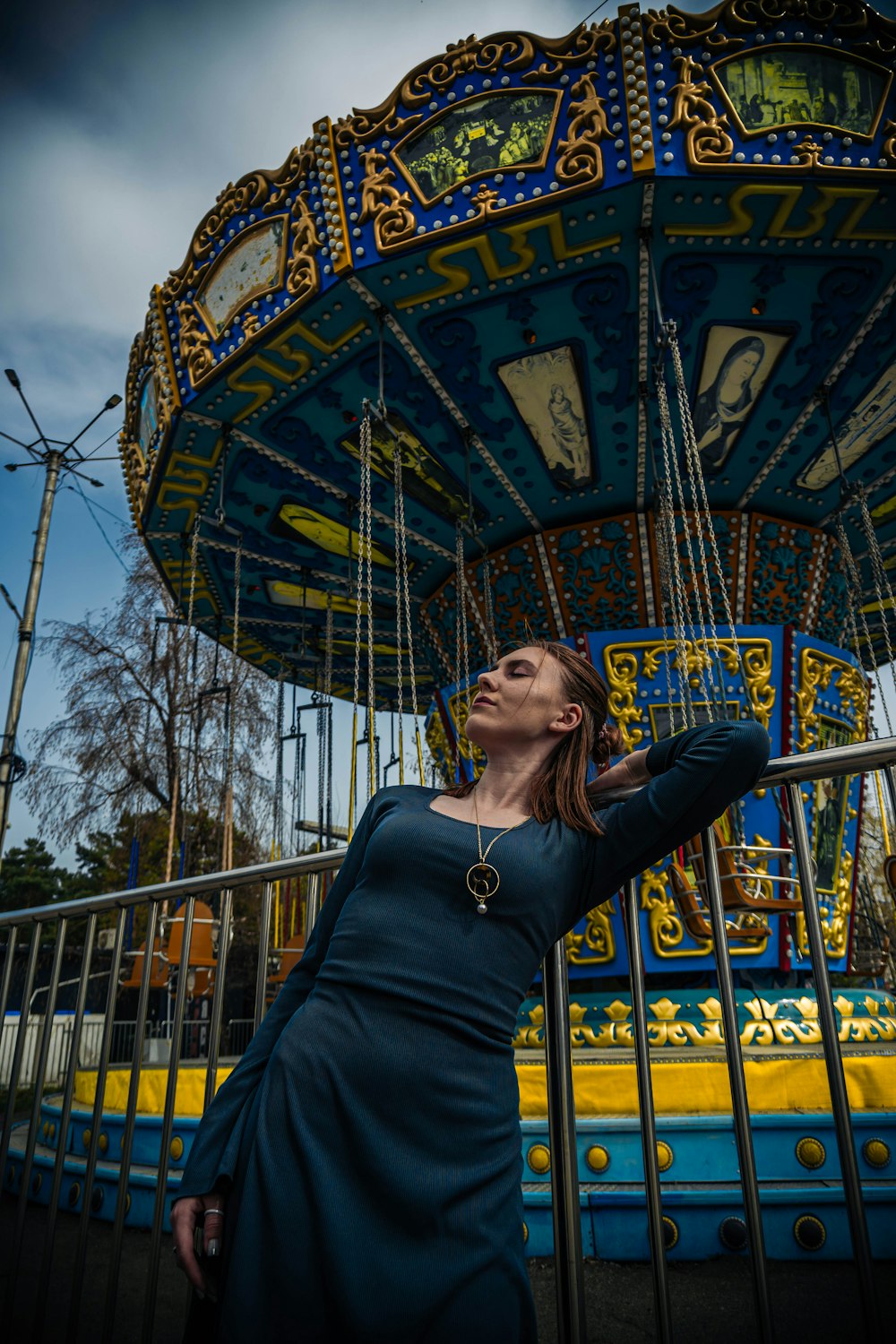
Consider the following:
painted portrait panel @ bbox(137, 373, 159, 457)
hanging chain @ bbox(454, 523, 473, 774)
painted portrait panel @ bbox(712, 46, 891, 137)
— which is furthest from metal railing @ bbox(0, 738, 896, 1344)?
painted portrait panel @ bbox(137, 373, 159, 457)

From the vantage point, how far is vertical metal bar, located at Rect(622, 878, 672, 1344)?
146cm

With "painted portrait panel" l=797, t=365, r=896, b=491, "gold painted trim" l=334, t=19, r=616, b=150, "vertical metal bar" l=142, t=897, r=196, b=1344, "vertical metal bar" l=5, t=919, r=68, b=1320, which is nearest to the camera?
"vertical metal bar" l=142, t=897, r=196, b=1344

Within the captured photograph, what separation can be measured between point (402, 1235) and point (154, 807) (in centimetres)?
1524

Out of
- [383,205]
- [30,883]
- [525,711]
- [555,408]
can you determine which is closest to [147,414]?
[383,205]

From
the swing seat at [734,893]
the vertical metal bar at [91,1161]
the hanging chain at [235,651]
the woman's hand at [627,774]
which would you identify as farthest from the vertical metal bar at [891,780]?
the hanging chain at [235,651]

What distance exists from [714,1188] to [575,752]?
3.08 meters

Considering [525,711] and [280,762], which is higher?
[280,762]

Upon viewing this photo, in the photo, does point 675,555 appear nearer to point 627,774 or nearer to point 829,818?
point 829,818

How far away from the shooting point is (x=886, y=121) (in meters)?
4.32

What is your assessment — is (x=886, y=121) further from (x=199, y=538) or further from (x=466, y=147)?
(x=199, y=538)

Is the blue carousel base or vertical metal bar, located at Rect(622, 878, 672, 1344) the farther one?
the blue carousel base

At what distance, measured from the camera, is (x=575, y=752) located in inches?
62.5

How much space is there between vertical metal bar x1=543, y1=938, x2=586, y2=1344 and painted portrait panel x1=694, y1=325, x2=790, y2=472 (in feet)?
15.7

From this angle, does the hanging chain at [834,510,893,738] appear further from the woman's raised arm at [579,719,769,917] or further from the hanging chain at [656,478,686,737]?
the woman's raised arm at [579,719,769,917]
